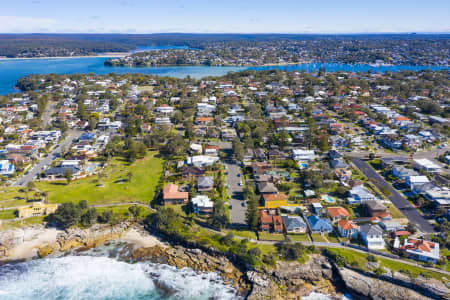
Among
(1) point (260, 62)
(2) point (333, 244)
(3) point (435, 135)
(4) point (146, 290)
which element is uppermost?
Answer: (1) point (260, 62)

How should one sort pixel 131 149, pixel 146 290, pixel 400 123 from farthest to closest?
pixel 400 123, pixel 131 149, pixel 146 290

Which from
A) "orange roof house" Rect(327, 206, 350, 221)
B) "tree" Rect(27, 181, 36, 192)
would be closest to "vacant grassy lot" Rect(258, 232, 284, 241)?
"orange roof house" Rect(327, 206, 350, 221)

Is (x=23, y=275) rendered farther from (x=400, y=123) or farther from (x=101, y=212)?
(x=400, y=123)

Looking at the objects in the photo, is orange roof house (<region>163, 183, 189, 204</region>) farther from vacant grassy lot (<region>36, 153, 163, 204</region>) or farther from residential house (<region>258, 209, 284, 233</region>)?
residential house (<region>258, 209, 284, 233</region>)

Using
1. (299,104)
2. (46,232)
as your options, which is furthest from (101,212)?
(299,104)

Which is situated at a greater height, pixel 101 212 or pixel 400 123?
pixel 400 123

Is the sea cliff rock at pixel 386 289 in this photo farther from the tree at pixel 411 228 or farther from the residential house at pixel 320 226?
the tree at pixel 411 228
